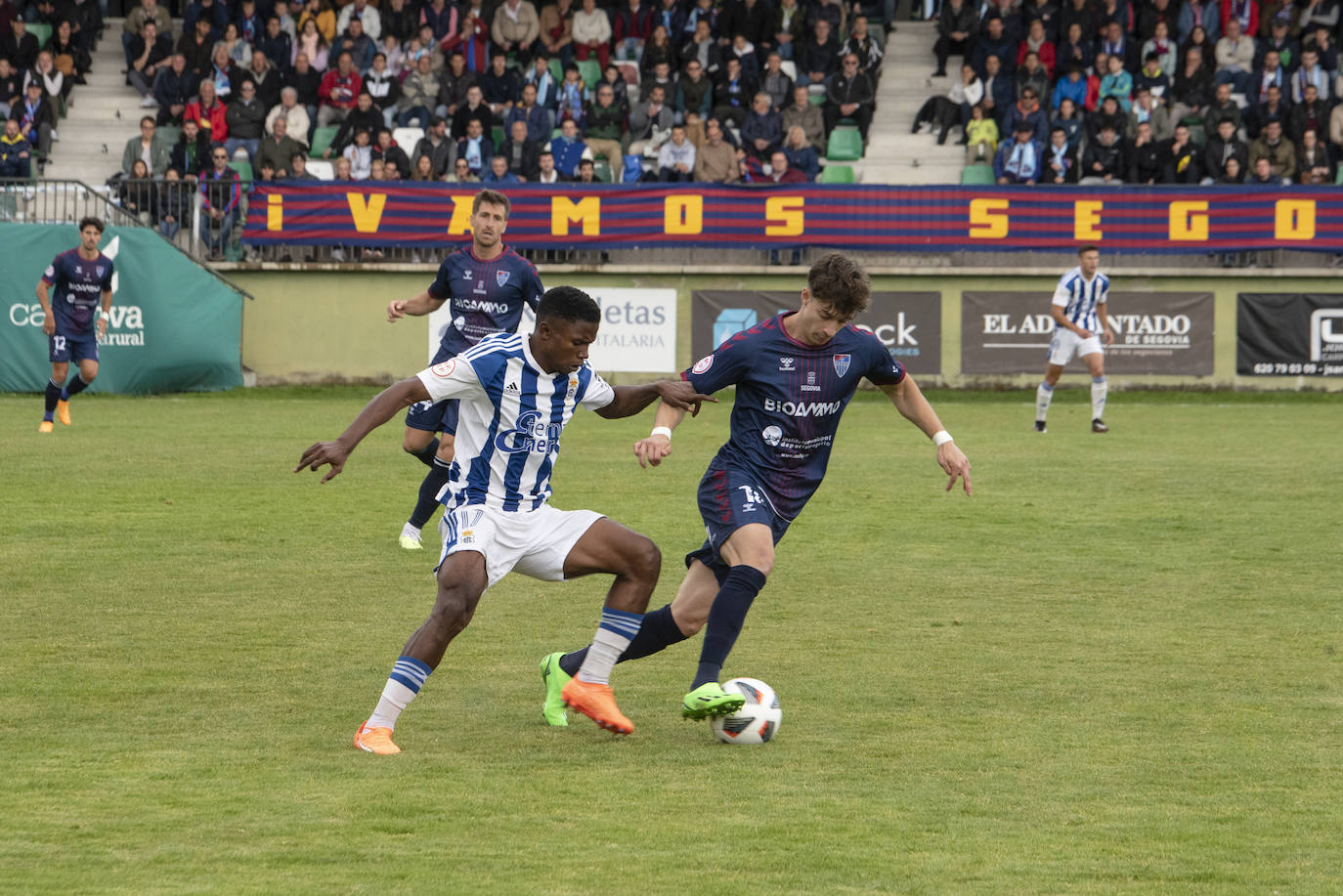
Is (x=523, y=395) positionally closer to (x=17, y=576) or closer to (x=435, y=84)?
(x=17, y=576)

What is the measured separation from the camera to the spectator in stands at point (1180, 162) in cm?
2417

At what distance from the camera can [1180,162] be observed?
953 inches

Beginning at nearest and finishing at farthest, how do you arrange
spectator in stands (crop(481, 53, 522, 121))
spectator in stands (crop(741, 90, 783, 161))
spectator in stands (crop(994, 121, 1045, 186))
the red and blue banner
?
1. the red and blue banner
2. spectator in stands (crop(994, 121, 1045, 186))
3. spectator in stands (crop(741, 90, 783, 161))
4. spectator in stands (crop(481, 53, 522, 121))

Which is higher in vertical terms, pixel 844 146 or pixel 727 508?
pixel 844 146

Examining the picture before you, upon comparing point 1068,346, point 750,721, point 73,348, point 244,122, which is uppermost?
point 244,122

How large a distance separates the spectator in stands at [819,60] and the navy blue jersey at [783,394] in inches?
832

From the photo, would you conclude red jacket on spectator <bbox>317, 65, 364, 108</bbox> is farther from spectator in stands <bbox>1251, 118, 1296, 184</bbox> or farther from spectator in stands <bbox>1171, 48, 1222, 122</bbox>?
spectator in stands <bbox>1251, 118, 1296, 184</bbox>

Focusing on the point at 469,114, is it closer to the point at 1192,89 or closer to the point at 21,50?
the point at 21,50

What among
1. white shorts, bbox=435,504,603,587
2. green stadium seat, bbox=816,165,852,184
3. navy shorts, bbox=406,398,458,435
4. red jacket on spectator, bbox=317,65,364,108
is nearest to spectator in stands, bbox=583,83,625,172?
green stadium seat, bbox=816,165,852,184

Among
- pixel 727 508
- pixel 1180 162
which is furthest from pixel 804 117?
pixel 727 508

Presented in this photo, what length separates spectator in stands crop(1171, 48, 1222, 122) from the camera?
25.6 m

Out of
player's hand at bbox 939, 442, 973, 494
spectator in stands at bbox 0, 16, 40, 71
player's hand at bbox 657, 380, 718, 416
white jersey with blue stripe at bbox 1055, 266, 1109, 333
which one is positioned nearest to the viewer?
player's hand at bbox 657, 380, 718, 416

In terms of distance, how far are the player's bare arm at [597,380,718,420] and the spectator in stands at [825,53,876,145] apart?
20.7 m

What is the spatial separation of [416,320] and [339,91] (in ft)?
15.9
